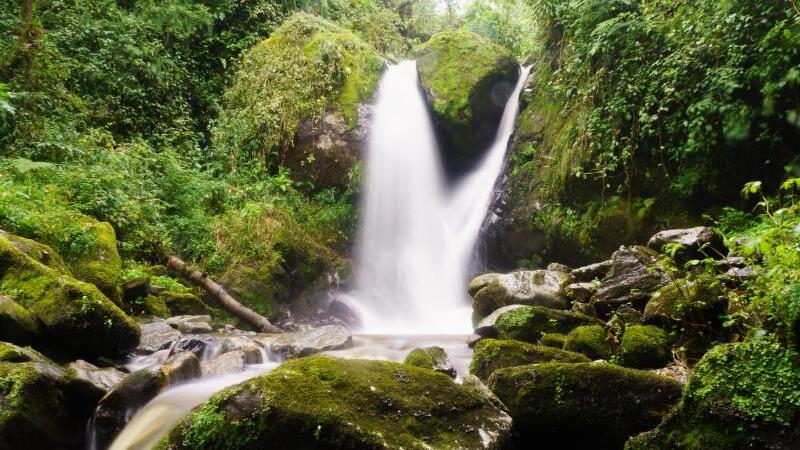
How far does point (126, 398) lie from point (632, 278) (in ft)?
16.3

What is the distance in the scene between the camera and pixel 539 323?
552 cm

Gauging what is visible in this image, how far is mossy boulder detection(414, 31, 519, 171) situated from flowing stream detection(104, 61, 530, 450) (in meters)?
0.27

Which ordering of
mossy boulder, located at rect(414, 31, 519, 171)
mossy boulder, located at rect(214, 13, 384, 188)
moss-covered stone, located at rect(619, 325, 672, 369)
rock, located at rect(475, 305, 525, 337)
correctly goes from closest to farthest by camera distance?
1. moss-covered stone, located at rect(619, 325, 672, 369)
2. rock, located at rect(475, 305, 525, 337)
3. mossy boulder, located at rect(214, 13, 384, 188)
4. mossy boulder, located at rect(414, 31, 519, 171)

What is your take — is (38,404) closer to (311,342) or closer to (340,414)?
(340,414)

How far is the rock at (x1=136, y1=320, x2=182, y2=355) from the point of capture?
17.7 ft

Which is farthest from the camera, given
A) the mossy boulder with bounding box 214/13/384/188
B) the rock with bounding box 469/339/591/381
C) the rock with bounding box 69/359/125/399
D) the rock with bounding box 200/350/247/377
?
the mossy boulder with bounding box 214/13/384/188

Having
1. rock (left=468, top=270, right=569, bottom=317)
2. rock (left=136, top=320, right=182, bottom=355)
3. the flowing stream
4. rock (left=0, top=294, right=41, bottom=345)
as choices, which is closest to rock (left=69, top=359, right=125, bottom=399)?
rock (left=0, top=294, right=41, bottom=345)

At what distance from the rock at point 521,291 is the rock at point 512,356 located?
6.79 ft

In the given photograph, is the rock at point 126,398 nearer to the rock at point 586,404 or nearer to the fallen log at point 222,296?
the rock at point 586,404

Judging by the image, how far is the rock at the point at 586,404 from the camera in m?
3.34

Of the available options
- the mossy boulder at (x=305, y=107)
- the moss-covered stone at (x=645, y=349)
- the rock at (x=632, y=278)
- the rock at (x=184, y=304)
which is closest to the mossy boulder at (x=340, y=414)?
the moss-covered stone at (x=645, y=349)

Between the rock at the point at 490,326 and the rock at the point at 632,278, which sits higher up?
the rock at the point at 632,278

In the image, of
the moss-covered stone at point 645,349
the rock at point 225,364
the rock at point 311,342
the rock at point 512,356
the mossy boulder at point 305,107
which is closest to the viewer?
the rock at point 512,356

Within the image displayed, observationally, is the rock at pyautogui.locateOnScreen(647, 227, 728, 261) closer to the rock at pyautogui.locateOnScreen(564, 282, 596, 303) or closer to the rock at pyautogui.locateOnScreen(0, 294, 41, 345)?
the rock at pyautogui.locateOnScreen(564, 282, 596, 303)
